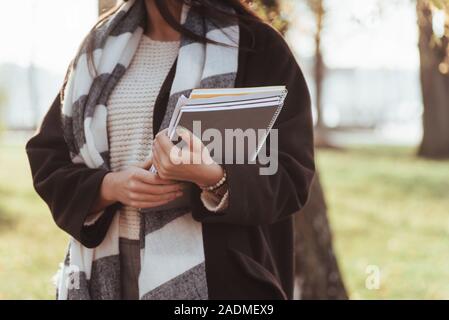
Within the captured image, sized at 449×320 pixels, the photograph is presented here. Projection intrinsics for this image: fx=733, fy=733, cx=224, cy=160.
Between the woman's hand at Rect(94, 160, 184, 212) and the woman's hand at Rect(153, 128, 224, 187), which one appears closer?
the woman's hand at Rect(153, 128, 224, 187)

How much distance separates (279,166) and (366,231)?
278 inches

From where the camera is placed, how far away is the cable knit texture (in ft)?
6.97

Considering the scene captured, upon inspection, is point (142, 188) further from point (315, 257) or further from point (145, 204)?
point (315, 257)

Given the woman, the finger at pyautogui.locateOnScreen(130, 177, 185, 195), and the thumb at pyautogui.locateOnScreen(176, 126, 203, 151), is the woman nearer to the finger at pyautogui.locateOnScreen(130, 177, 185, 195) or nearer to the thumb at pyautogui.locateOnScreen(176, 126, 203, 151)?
the finger at pyautogui.locateOnScreen(130, 177, 185, 195)

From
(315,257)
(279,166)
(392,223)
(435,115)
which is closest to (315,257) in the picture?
(315,257)

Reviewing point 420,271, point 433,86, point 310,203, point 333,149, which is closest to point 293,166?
point 310,203

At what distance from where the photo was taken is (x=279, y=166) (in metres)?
2.00

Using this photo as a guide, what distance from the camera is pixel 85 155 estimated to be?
2154 millimetres

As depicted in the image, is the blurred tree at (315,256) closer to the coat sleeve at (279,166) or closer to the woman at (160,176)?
the woman at (160,176)

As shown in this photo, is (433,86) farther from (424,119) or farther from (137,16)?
(137,16)

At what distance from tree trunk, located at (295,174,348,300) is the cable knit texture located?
1987 mm

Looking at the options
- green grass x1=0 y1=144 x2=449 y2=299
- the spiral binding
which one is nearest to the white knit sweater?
the spiral binding

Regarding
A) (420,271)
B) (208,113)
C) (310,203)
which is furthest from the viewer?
(420,271)
